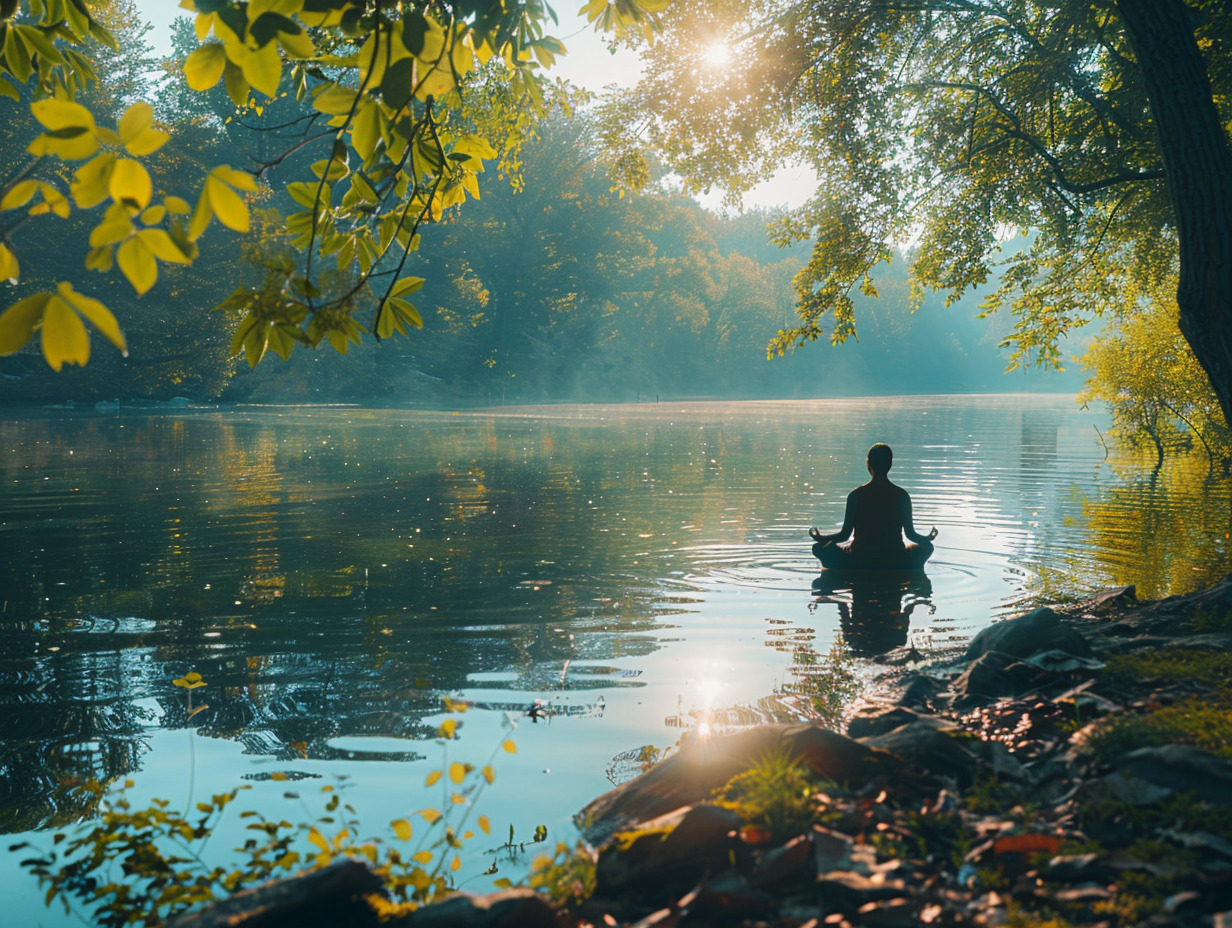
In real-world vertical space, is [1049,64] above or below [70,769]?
above

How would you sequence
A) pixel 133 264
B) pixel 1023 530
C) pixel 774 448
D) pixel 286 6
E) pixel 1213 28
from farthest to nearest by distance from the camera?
pixel 774 448
pixel 1023 530
pixel 1213 28
pixel 286 6
pixel 133 264

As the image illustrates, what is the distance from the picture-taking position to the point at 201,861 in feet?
16.6

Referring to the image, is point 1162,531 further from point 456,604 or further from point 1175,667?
point 456,604

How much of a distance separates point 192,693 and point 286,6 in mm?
6661

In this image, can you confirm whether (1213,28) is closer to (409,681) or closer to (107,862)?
(409,681)

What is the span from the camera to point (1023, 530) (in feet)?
56.3

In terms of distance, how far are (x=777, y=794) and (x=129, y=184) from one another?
3761 mm

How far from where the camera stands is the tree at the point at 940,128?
1441cm

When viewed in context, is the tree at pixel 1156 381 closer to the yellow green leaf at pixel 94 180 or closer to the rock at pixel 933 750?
the rock at pixel 933 750

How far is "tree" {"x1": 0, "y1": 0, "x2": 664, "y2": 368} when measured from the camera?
8.57 ft

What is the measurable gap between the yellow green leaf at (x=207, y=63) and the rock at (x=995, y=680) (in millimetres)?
6134

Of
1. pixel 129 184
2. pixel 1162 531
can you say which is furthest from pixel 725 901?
pixel 1162 531

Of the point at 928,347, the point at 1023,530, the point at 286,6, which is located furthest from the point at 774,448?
the point at 928,347

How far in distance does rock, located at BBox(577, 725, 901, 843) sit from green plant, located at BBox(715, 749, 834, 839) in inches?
4.7
